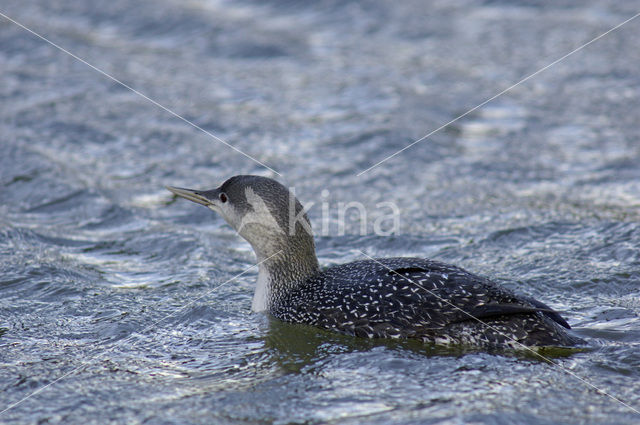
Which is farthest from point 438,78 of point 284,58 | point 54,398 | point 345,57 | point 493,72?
point 54,398

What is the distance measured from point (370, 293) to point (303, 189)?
11.6ft

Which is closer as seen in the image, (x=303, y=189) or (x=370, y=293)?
(x=370, y=293)

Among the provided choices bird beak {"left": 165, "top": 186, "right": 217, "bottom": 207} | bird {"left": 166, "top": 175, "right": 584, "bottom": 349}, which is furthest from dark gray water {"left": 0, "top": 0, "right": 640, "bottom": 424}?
bird beak {"left": 165, "top": 186, "right": 217, "bottom": 207}

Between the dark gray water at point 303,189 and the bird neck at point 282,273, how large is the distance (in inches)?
10.2

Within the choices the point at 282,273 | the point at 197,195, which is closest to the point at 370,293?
the point at 282,273

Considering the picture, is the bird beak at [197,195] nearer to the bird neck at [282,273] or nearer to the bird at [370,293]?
the bird at [370,293]

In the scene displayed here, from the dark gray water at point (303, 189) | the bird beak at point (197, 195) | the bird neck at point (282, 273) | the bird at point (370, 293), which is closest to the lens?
the dark gray water at point (303, 189)

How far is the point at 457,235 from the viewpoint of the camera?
8266 millimetres

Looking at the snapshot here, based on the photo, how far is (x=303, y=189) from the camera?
9.49m

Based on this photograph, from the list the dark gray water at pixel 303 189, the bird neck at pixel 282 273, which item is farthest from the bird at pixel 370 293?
the dark gray water at pixel 303 189

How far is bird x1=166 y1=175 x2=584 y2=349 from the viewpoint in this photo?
5.80 meters

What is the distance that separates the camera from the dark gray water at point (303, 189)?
217 inches

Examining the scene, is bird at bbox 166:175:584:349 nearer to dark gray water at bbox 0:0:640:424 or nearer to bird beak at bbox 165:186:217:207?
bird beak at bbox 165:186:217:207

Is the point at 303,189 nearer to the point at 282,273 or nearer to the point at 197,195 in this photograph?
the point at 197,195
